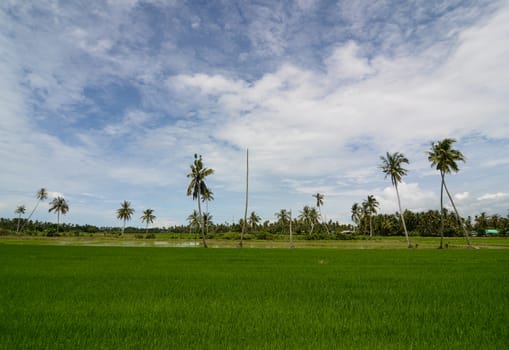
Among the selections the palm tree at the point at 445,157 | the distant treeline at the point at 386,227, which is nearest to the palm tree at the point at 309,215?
the distant treeline at the point at 386,227

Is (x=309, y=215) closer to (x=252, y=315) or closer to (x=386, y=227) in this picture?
(x=386, y=227)

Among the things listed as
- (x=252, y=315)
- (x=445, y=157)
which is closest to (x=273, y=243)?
(x=445, y=157)

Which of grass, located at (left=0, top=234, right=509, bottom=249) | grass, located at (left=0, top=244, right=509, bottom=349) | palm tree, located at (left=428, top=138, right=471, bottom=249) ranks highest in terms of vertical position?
palm tree, located at (left=428, top=138, right=471, bottom=249)

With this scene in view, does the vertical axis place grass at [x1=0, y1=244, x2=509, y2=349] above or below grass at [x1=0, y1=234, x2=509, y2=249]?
above

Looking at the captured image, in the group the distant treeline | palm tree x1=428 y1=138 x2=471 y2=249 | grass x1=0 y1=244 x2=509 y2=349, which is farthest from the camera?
the distant treeline

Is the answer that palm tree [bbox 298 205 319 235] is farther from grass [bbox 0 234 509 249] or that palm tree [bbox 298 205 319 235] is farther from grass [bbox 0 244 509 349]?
grass [bbox 0 244 509 349]

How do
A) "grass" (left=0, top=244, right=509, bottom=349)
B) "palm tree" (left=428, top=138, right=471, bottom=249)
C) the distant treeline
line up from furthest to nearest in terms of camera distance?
the distant treeline → "palm tree" (left=428, top=138, right=471, bottom=249) → "grass" (left=0, top=244, right=509, bottom=349)

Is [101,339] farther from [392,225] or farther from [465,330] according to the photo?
[392,225]

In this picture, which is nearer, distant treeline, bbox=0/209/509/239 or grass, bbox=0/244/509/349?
grass, bbox=0/244/509/349

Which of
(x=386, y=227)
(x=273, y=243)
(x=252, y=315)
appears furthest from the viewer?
(x=386, y=227)

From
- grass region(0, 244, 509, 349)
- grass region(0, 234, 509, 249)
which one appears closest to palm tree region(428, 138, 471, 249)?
grass region(0, 234, 509, 249)

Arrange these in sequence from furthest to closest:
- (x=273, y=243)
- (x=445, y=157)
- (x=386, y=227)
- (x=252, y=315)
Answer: (x=386, y=227) < (x=273, y=243) < (x=445, y=157) < (x=252, y=315)

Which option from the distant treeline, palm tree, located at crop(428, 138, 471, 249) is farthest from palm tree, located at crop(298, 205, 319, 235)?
palm tree, located at crop(428, 138, 471, 249)

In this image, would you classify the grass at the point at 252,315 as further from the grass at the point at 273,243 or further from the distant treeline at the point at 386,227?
the distant treeline at the point at 386,227
